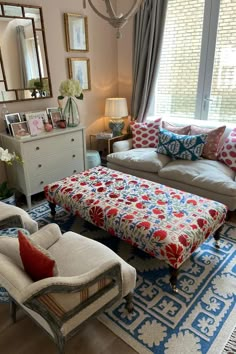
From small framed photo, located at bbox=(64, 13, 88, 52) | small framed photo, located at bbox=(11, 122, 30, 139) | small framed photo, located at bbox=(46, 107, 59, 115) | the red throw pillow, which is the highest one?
small framed photo, located at bbox=(64, 13, 88, 52)

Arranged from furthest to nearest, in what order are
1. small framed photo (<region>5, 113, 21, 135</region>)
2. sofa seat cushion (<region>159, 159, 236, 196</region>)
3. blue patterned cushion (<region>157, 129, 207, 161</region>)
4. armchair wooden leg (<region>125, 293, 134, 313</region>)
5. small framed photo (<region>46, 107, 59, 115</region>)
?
1. small framed photo (<region>46, 107, 59, 115</region>)
2. blue patterned cushion (<region>157, 129, 207, 161</region>)
3. small framed photo (<region>5, 113, 21, 135</region>)
4. sofa seat cushion (<region>159, 159, 236, 196</region>)
5. armchair wooden leg (<region>125, 293, 134, 313</region>)

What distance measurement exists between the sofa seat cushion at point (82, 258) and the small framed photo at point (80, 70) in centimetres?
250

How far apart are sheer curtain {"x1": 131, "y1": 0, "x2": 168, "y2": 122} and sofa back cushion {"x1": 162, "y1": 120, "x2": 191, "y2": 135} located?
58cm

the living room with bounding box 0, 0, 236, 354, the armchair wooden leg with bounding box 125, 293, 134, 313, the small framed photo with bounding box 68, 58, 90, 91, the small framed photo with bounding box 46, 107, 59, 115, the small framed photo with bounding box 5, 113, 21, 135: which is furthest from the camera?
the small framed photo with bounding box 68, 58, 90, 91

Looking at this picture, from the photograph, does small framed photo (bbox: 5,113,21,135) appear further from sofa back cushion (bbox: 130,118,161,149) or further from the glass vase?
sofa back cushion (bbox: 130,118,161,149)

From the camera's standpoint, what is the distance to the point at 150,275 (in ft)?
6.63

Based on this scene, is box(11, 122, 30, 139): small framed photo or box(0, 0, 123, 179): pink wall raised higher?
box(0, 0, 123, 179): pink wall

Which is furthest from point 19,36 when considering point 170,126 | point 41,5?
point 170,126

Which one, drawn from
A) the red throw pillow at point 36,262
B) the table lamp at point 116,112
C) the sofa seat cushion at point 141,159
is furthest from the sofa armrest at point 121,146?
the red throw pillow at point 36,262

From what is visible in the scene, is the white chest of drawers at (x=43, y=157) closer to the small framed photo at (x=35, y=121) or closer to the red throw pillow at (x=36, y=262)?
the small framed photo at (x=35, y=121)

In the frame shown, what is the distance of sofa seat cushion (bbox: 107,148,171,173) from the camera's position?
9.99 ft

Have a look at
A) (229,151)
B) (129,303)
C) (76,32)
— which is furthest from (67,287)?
(76,32)

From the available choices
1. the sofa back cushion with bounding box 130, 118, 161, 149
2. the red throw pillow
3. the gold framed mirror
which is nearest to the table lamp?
the sofa back cushion with bounding box 130, 118, 161, 149

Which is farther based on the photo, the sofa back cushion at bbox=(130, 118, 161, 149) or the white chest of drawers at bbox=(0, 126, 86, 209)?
the sofa back cushion at bbox=(130, 118, 161, 149)
